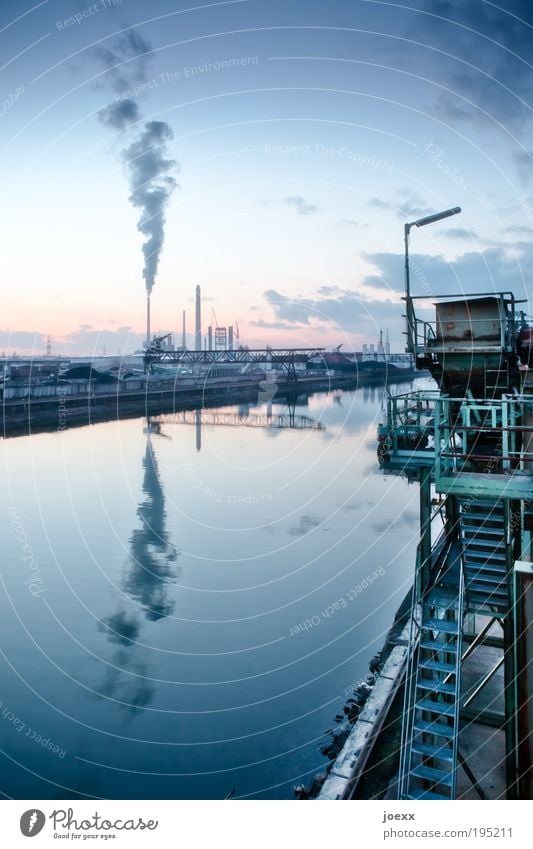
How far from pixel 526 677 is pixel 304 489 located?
19911mm

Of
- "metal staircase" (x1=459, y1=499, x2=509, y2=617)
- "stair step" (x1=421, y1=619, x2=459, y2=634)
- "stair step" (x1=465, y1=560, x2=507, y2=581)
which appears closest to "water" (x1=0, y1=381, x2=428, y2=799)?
"stair step" (x1=421, y1=619, x2=459, y2=634)

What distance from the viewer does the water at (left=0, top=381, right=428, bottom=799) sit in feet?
29.2

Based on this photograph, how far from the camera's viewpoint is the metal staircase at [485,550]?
8.44 metres

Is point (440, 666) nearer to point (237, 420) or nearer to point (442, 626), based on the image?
point (442, 626)

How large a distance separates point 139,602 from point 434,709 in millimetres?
8702

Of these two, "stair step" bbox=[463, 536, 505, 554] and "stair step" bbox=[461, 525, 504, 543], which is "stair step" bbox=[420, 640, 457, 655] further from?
"stair step" bbox=[461, 525, 504, 543]

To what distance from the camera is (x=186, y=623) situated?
13.2 metres

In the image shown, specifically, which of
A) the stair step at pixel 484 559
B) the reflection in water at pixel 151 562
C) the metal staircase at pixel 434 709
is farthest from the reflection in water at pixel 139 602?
the stair step at pixel 484 559

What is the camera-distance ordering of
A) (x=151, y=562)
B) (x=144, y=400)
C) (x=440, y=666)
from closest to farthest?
(x=440, y=666) < (x=151, y=562) < (x=144, y=400)

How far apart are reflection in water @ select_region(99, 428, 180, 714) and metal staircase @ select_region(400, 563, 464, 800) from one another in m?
4.92

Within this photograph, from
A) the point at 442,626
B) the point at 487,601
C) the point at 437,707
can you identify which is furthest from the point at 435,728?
the point at 487,601

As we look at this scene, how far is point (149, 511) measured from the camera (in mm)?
23203

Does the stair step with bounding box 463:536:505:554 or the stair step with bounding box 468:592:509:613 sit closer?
the stair step with bounding box 463:536:505:554
